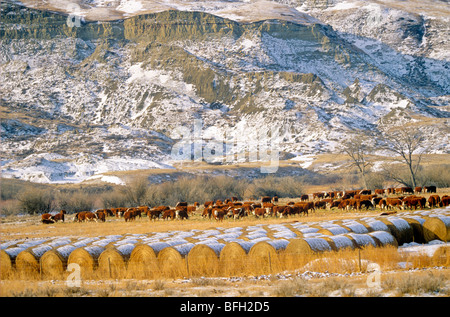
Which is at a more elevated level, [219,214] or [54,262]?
[54,262]

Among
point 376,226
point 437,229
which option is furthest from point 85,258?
point 437,229

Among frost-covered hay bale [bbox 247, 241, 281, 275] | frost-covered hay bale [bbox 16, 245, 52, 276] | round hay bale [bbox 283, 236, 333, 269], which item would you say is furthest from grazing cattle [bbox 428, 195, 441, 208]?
frost-covered hay bale [bbox 16, 245, 52, 276]

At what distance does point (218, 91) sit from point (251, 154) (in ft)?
174

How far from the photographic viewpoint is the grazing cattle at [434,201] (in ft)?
136

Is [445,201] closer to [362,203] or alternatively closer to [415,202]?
[415,202]

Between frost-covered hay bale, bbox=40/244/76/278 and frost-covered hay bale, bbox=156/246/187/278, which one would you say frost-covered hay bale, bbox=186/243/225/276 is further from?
frost-covered hay bale, bbox=40/244/76/278

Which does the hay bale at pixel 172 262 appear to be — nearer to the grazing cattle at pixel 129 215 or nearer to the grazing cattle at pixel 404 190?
the grazing cattle at pixel 129 215

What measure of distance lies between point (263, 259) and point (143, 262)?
453 centimetres

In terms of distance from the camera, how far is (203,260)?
20234 millimetres

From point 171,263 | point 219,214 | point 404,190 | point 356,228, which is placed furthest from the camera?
point 404,190

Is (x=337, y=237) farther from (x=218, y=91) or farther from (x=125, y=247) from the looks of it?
(x=218, y=91)

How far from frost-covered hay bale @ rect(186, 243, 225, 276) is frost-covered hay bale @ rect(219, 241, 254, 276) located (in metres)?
0.24

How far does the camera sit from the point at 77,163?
11219 cm
